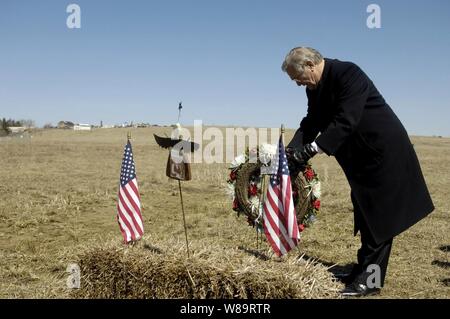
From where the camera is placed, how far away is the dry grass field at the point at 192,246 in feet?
15.3

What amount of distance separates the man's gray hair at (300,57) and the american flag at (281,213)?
2.52ft

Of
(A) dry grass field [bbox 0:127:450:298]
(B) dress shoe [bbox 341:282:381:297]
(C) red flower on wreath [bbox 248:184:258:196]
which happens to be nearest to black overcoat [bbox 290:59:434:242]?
(B) dress shoe [bbox 341:282:381:297]

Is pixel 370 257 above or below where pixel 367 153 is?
below

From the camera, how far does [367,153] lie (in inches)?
201

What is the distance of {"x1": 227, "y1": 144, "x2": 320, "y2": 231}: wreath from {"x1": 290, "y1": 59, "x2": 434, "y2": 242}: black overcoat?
1204mm

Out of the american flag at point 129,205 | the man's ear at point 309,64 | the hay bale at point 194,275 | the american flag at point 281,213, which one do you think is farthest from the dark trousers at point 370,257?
the american flag at point 129,205

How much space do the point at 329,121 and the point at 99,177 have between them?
14.4 metres

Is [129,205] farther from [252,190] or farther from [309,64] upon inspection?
[309,64]

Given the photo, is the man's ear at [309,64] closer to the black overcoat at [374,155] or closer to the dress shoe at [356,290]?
the black overcoat at [374,155]

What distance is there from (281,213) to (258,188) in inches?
72.2

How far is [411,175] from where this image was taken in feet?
17.0

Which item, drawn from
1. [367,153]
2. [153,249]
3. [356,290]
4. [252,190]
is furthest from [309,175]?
[153,249]
